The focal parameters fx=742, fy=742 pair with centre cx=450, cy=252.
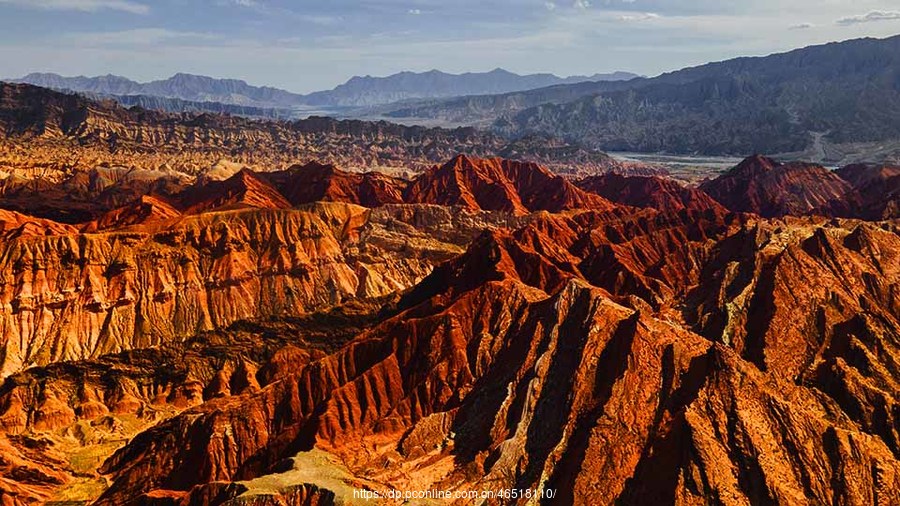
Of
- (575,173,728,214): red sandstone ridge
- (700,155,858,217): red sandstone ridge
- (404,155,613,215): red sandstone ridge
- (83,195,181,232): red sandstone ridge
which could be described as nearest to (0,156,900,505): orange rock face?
(83,195,181,232): red sandstone ridge

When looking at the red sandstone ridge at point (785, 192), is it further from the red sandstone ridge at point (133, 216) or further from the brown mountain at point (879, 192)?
the red sandstone ridge at point (133, 216)

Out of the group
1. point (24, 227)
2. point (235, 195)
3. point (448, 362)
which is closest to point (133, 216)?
point (24, 227)

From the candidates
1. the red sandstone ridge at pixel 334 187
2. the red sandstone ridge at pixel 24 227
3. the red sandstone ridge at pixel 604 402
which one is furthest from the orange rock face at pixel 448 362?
the red sandstone ridge at pixel 334 187

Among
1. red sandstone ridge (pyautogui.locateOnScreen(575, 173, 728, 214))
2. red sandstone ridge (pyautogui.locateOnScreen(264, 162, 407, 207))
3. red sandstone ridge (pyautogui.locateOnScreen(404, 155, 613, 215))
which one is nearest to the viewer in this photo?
red sandstone ridge (pyautogui.locateOnScreen(264, 162, 407, 207))

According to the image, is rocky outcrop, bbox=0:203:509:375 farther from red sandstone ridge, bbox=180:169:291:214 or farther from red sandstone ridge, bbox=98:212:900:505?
red sandstone ridge, bbox=98:212:900:505

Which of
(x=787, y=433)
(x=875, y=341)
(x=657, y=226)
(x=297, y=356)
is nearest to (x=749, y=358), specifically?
(x=875, y=341)
